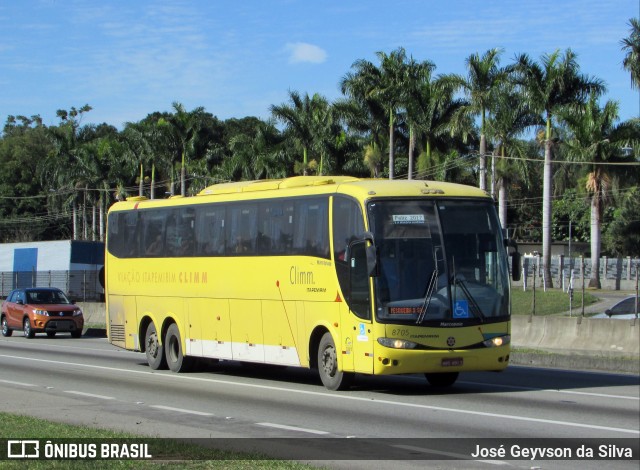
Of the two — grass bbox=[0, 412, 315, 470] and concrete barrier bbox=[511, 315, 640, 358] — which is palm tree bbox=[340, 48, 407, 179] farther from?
grass bbox=[0, 412, 315, 470]

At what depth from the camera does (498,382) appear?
63.4ft

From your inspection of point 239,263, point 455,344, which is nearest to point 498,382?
point 455,344

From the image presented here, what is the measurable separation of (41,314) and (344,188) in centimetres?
2154

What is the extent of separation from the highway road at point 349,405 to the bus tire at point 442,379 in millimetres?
314

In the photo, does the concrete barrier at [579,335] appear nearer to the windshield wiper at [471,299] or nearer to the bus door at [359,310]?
the windshield wiper at [471,299]

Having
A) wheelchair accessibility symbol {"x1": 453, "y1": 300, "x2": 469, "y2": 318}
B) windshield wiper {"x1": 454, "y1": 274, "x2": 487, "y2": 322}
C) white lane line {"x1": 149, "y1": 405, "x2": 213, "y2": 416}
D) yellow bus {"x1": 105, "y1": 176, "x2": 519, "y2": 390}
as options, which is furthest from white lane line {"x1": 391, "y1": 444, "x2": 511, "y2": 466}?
windshield wiper {"x1": 454, "y1": 274, "x2": 487, "y2": 322}

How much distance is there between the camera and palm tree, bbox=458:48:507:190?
55.9 meters

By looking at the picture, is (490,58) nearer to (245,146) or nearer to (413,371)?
(245,146)

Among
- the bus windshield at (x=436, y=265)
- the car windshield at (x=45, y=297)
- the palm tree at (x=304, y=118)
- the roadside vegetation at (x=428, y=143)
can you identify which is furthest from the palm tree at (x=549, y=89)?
the bus windshield at (x=436, y=265)

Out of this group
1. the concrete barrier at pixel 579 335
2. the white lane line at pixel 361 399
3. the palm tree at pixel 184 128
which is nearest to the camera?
the white lane line at pixel 361 399

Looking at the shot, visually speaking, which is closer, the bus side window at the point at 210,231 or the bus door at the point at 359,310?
the bus door at the point at 359,310

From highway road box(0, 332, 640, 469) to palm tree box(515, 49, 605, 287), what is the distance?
3525 centimetres

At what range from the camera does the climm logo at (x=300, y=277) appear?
59.8 feet

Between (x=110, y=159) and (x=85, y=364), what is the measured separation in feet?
221
